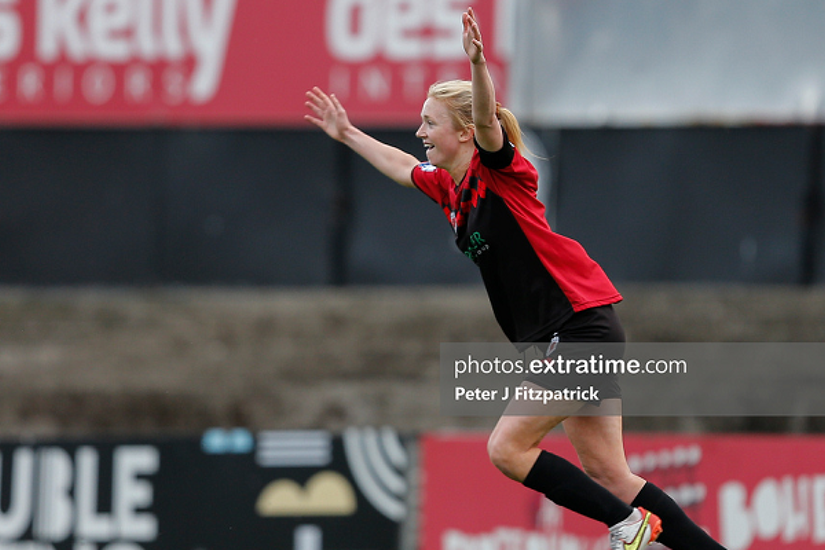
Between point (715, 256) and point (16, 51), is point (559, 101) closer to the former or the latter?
point (715, 256)

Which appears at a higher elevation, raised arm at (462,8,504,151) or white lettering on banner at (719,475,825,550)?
raised arm at (462,8,504,151)

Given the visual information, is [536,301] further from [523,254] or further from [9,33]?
[9,33]

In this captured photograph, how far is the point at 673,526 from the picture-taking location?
13.0ft

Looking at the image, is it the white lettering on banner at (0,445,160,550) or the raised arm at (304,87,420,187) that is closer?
the raised arm at (304,87,420,187)

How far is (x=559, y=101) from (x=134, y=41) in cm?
329

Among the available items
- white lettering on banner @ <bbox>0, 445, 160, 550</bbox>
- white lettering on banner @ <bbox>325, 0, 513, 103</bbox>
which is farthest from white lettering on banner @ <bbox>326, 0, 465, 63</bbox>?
white lettering on banner @ <bbox>0, 445, 160, 550</bbox>

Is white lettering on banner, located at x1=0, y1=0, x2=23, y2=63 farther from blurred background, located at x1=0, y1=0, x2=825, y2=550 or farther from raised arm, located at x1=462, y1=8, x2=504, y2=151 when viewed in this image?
raised arm, located at x1=462, y1=8, x2=504, y2=151

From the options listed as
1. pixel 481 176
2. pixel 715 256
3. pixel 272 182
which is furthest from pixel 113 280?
pixel 481 176

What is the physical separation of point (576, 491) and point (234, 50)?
5478 millimetres

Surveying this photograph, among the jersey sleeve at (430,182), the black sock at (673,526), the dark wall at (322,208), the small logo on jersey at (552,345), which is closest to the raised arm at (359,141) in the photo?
the jersey sleeve at (430,182)

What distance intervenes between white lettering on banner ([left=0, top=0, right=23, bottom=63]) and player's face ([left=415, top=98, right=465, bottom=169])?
5424mm

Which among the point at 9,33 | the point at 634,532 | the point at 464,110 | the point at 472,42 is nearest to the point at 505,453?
the point at 634,532

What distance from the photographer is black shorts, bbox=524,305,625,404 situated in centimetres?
377

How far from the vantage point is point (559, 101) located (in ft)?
27.4
